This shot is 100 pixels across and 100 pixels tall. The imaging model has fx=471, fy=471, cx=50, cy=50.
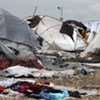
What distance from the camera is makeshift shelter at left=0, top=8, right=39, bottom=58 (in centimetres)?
1670

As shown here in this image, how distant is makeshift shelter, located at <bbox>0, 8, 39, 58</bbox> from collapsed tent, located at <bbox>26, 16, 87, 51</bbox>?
18.0 ft

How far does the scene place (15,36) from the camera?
58.2ft

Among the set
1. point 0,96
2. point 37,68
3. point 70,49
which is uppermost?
point 0,96

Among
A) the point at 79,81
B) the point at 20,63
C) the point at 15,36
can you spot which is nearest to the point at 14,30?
the point at 15,36

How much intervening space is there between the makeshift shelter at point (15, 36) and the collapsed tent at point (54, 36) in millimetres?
5500

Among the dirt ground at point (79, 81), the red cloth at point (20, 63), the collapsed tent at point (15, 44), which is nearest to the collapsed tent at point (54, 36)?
the collapsed tent at point (15, 44)

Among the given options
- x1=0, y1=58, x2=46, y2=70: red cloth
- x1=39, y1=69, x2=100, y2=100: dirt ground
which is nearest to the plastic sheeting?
x1=0, y1=58, x2=46, y2=70: red cloth

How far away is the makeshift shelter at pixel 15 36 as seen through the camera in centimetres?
1670

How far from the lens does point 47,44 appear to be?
81.5ft

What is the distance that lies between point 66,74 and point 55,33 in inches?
486

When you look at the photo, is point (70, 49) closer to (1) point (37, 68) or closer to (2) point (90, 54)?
(2) point (90, 54)

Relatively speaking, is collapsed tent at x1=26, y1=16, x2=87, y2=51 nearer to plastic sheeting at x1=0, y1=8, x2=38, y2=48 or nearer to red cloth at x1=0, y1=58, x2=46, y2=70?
plastic sheeting at x1=0, y1=8, x2=38, y2=48

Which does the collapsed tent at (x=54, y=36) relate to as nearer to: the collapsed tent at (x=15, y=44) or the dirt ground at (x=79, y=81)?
the collapsed tent at (x=15, y=44)

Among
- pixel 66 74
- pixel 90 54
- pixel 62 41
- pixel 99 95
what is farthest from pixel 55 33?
pixel 99 95
